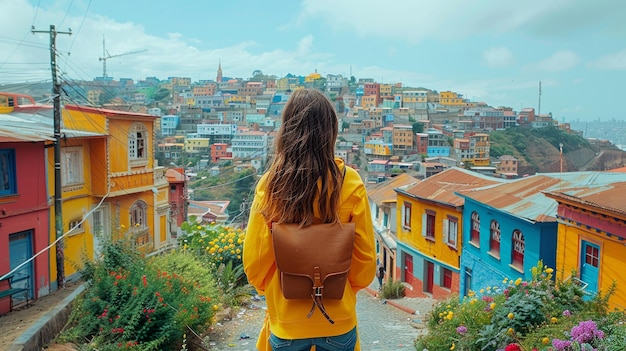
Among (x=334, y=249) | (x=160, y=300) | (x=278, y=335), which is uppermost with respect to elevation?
(x=334, y=249)

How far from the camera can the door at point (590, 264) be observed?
8.52m

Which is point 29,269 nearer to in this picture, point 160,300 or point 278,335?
point 160,300

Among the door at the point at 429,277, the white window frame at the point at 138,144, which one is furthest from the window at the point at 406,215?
the white window frame at the point at 138,144

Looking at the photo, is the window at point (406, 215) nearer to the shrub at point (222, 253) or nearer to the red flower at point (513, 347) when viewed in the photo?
the shrub at point (222, 253)

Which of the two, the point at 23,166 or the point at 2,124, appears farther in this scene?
the point at 2,124

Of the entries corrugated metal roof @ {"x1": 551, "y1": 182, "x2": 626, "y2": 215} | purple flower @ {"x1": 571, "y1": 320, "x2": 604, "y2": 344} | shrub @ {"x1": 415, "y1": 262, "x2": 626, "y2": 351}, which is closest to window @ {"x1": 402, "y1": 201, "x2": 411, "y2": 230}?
corrugated metal roof @ {"x1": 551, "y1": 182, "x2": 626, "y2": 215}

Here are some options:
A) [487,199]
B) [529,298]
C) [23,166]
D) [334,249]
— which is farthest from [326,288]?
[487,199]

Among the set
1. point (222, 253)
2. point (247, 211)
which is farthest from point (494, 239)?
point (222, 253)

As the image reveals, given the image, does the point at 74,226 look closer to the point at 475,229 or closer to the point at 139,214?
the point at 139,214

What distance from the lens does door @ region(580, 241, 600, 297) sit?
8.52 m

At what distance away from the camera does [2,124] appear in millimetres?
10570

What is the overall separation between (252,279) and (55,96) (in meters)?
10.4

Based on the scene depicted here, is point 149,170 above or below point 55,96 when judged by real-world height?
below

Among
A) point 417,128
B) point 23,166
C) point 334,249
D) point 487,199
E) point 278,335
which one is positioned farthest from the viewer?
point 417,128
